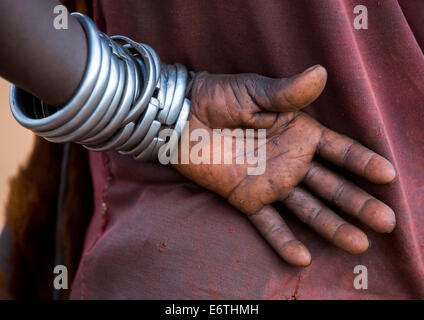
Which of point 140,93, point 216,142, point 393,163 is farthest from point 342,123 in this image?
point 140,93

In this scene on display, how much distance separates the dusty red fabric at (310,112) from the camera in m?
0.64

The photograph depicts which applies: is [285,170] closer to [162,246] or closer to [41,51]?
[162,246]

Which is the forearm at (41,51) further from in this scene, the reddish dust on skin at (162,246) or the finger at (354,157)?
the finger at (354,157)

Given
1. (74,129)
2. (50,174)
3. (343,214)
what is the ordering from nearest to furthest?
(74,129) → (343,214) → (50,174)

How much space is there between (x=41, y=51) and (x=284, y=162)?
1.26 ft

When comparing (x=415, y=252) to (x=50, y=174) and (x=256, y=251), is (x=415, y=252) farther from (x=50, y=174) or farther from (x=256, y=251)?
(x=50, y=174)

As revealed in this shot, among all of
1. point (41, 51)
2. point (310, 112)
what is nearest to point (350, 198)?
point (310, 112)

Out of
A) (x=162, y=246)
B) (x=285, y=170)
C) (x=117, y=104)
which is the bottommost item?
(x=162, y=246)

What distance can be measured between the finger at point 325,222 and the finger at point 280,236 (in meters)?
0.03

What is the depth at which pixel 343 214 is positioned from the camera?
0.68 m

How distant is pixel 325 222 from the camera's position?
2.15 feet

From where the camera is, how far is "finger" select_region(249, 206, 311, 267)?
63 cm

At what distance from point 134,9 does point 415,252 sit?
1.94 feet

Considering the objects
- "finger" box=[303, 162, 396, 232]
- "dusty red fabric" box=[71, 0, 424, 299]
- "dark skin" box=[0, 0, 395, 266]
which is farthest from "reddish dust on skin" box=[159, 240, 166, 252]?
"finger" box=[303, 162, 396, 232]
